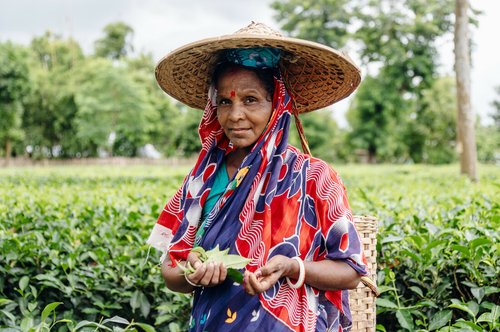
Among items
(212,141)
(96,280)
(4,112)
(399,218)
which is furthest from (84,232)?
(4,112)

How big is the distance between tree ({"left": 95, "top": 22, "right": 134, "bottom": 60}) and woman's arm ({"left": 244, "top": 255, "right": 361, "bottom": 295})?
164 feet

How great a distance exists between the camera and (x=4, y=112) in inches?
1196

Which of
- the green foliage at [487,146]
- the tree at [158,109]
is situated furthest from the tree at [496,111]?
the tree at [158,109]

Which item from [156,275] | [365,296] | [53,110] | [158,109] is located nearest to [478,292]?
[365,296]

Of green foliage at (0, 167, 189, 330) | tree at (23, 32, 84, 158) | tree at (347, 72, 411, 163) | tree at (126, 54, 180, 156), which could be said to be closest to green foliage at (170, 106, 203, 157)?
tree at (126, 54, 180, 156)

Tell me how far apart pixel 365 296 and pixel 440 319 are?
405 millimetres

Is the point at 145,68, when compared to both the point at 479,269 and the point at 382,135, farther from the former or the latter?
the point at 479,269

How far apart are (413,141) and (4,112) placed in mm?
27204

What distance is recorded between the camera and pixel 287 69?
6.83 feet

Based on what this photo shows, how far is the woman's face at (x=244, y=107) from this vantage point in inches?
70.9

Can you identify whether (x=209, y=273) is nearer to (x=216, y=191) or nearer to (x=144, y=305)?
(x=216, y=191)

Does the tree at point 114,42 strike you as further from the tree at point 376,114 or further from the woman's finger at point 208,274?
the woman's finger at point 208,274

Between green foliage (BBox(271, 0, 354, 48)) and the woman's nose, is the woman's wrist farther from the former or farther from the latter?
green foliage (BBox(271, 0, 354, 48))

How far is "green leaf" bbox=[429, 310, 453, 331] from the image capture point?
2.22 m
